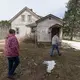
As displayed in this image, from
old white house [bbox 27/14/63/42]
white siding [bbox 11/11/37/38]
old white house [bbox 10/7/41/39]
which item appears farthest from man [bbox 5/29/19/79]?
white siding [bbox 11/11/37/38]

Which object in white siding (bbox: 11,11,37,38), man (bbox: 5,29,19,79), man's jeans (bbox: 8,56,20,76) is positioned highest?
white siding (bbox: 11,11,37,38)

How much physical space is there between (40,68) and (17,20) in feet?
109

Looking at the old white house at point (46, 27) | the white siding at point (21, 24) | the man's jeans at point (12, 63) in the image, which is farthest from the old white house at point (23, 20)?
the man's jeans at point (12, 63)

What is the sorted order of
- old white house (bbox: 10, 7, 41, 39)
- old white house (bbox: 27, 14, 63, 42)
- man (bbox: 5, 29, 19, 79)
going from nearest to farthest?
man (bbox: 5, 29, 19, 79)
old white house (bbox: 27, 14, 63, 42)
old white house (bbox: 10, 7, 41, 39)

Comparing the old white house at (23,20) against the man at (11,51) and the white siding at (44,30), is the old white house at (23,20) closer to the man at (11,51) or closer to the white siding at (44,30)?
the white siding at (44,30)

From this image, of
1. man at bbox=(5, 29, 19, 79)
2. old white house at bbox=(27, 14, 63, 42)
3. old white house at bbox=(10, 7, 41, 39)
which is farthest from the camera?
old white house at bbox=(10, 7, 41, 39)

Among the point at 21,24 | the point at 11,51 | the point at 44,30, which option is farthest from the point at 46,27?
the point at 11,51

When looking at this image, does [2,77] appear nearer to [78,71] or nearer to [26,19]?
[78,71]

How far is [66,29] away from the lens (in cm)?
5116

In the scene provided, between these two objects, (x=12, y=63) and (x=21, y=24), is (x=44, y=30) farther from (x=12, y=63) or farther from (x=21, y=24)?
(x=12, y=63)

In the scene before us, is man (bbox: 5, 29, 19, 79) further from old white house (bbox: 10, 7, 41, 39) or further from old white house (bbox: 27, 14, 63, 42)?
old white house (bbox: 10, 7, 41, 39)

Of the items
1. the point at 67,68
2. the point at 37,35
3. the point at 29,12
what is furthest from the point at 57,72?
the point at 29,12

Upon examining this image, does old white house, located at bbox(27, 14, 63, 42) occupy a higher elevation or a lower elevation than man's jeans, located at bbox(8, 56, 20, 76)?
higher

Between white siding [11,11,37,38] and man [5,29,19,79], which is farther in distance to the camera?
white siding [11,11,37,38]
